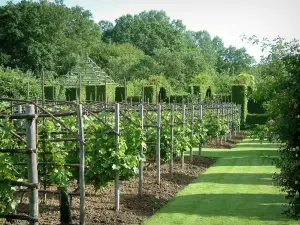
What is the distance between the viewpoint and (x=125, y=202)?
888 cm

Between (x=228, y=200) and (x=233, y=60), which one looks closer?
(x=228, y=200)

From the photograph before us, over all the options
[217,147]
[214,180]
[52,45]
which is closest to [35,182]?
[214,180]

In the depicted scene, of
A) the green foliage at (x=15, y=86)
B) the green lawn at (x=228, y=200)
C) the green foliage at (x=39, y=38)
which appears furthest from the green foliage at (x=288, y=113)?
the green foliage at (x=39, y=38)

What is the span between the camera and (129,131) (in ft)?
27.5

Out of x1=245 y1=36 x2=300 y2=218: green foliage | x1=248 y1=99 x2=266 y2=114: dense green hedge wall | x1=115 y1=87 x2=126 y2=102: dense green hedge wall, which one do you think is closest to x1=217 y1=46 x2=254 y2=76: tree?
x1=248 y1=99 x2=266 y2=114: dense green hedge wall

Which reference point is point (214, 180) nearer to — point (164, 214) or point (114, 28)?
point (164, 214)

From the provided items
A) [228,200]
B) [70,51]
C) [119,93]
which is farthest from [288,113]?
[70,51]

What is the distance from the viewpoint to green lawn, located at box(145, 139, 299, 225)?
8.00m

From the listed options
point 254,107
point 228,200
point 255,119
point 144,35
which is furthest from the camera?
point 144,35

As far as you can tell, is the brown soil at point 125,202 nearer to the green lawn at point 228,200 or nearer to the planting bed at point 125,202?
the planting bed at point 125,202

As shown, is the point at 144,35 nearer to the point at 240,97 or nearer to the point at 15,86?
the point at 240,97

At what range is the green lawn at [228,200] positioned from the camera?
800cm

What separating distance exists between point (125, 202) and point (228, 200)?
7.23 feet

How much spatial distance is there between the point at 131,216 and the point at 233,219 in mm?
1755
